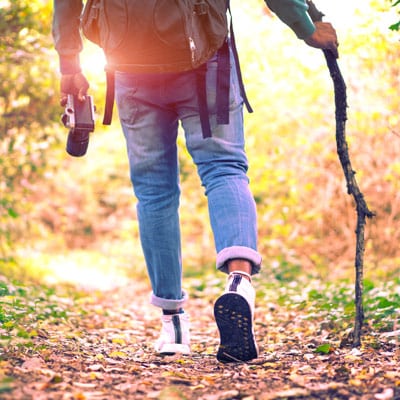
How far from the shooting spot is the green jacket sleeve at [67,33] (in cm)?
258

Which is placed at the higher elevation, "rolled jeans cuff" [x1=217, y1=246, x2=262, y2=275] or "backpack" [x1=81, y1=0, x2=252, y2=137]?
"backpack" [x1=81, y1=0, x2=252, y2=137]

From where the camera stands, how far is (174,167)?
8.56ft

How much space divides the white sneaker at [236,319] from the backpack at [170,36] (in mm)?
565

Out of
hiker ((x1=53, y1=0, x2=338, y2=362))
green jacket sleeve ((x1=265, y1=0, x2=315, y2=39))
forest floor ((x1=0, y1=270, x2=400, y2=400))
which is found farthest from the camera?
green jacket sleeve ((x1=265, y1=0, x2=315, y2=39))

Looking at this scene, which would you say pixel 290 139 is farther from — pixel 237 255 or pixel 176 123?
pixel 237 255

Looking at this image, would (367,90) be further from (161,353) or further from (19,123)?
(161,353)

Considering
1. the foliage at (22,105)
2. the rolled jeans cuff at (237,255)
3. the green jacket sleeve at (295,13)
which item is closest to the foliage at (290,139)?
the foliage at (22,105)

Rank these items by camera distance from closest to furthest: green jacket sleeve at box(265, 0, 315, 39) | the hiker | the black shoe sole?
the black shoe sole
the hiker
green jacket sleeve at box(265, 0, 315, 39)

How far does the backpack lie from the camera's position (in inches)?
89.5

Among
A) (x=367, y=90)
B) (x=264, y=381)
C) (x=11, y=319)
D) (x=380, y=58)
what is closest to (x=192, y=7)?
(x=264, y=381)

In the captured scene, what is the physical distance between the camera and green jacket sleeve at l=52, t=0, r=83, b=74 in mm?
122

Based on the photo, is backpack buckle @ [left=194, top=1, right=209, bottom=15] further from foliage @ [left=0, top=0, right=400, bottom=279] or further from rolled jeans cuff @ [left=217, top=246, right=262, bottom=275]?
foliage @ [left=0, top=0, right=400, bottom=279]

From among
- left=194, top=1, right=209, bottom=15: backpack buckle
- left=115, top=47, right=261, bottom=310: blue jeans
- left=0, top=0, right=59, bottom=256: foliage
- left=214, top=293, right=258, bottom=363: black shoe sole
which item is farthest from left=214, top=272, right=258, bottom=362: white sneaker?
left=0, top=0, right=59, bottom=256: foliage

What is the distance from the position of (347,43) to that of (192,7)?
7.34ft
